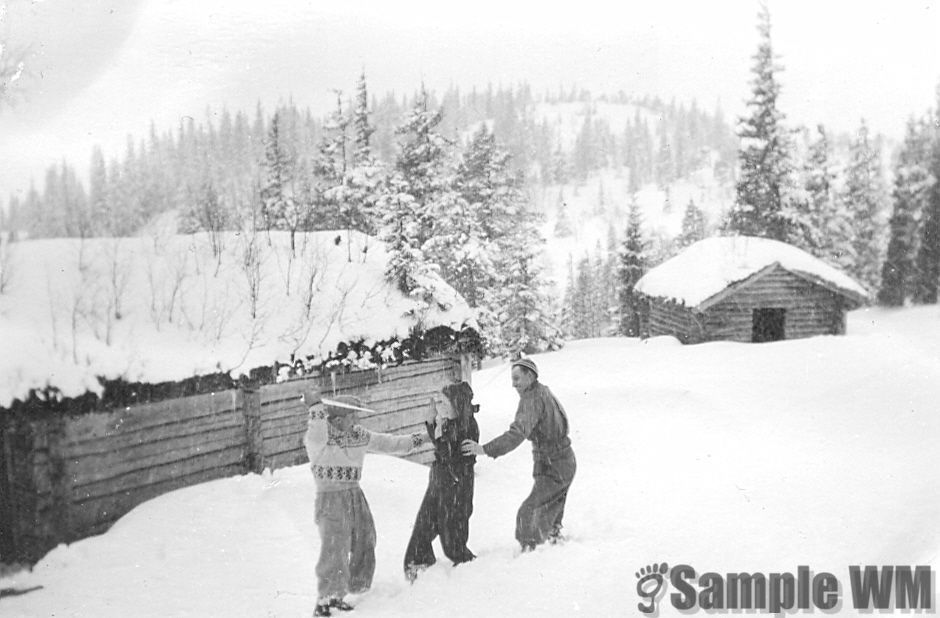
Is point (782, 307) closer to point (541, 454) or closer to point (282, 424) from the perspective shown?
point (541, 454)

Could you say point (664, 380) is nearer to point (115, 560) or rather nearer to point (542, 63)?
point (542, 63)

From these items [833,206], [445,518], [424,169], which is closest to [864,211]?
[833,206]

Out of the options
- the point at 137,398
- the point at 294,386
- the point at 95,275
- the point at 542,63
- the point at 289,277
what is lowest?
the point at 294,386

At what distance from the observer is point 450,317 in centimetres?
823

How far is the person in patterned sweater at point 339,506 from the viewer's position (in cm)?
439

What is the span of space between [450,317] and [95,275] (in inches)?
168

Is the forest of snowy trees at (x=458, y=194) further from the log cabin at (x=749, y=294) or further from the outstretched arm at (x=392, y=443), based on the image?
the log cabin at (x=749, y=294)

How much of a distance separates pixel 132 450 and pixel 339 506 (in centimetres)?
230

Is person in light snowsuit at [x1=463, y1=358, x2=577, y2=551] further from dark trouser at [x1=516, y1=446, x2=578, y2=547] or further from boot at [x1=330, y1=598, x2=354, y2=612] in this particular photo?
boot at [x1=330, y1=598, x2=354, y2=612]

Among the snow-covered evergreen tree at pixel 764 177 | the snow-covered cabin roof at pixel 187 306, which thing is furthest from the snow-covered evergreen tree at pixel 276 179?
the snow-covered evergreen tree at pixel 764 177

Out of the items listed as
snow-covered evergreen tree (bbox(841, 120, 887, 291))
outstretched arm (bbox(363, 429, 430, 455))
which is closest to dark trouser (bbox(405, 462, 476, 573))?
outstretched arm (bbox(363, 429, 430, 455))

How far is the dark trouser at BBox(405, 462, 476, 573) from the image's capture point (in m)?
5.04

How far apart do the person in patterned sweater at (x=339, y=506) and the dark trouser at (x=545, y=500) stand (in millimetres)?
1337

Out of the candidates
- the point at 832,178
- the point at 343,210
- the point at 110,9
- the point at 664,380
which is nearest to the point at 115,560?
the point at 110,9
